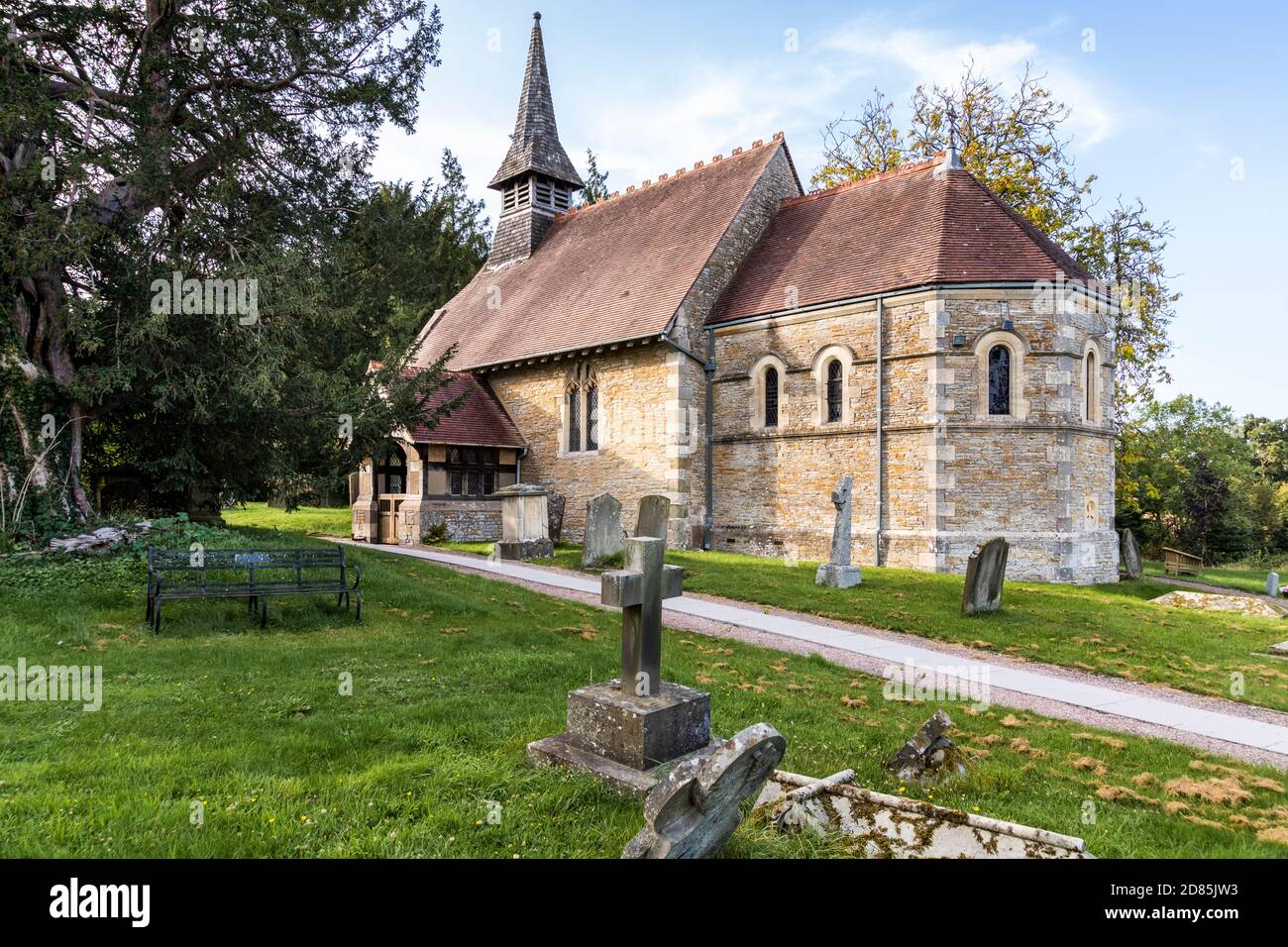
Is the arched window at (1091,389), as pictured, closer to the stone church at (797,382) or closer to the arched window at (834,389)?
the stone church at (797,382)

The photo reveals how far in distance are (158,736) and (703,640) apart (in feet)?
19.0

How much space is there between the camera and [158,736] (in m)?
4.71

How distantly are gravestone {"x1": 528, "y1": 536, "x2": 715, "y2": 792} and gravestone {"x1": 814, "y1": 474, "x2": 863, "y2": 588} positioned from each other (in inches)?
351

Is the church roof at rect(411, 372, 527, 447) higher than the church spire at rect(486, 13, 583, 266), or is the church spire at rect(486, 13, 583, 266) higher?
the church spire at rect(486, 13, 583, 266)

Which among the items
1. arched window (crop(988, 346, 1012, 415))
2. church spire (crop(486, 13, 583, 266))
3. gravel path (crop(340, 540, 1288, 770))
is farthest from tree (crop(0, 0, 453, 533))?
church spire (crop(486, 13, 583, 266))

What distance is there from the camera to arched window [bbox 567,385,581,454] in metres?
21.0

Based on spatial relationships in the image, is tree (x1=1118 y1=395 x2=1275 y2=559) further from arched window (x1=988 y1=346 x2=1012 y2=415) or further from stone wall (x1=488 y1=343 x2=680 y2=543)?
stone wall (x1=488 y1=343 x2=680 y2=543)

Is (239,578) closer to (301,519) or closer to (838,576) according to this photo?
(838,576)

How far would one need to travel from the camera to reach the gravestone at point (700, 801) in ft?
9.67

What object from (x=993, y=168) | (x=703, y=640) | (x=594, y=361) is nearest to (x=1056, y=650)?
(x=703, y=640)

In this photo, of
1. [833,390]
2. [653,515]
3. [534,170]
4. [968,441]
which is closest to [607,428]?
[833,390]

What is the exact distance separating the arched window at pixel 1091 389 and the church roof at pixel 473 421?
15.1 m
